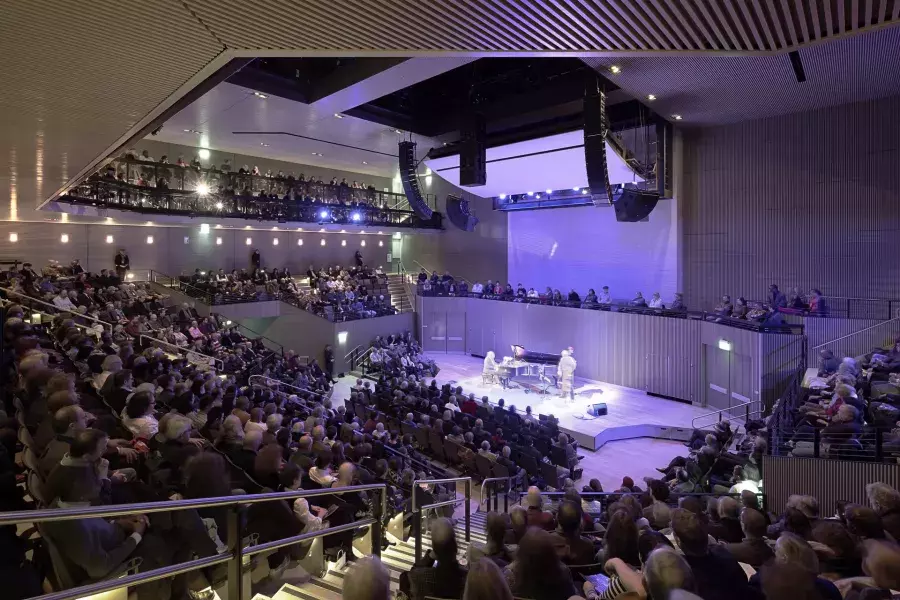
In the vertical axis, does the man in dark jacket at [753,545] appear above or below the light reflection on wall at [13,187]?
below

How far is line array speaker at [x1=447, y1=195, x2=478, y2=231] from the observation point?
62.3ft

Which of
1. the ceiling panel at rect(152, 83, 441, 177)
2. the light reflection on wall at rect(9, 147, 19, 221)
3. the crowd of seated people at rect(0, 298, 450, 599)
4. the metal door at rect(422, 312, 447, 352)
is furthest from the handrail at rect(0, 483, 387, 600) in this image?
the metal door at rect(422, 312, 447, 352)

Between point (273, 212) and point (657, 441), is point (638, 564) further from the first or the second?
point (273, 212)

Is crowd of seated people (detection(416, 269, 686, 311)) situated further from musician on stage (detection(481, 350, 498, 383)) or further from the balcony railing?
musician on stage (detection(481, 350, 498, 383))

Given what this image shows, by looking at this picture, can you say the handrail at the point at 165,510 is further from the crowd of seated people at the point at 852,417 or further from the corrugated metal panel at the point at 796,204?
the corrugated metal panel at the point at 796,204

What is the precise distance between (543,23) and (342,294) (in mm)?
18015

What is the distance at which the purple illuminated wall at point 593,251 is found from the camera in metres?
17.6

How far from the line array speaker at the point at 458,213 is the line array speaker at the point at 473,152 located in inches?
88.4

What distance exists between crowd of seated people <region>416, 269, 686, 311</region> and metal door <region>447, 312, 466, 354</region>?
102 centimetres

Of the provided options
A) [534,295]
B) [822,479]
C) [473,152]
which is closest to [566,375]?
[534,295]

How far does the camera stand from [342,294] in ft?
70.5

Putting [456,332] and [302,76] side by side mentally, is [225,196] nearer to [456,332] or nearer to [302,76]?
[302,76]

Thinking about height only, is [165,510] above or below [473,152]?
below

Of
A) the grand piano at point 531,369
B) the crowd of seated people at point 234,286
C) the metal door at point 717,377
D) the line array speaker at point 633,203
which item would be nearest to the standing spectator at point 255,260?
the crowd of seated people at point 234,286
